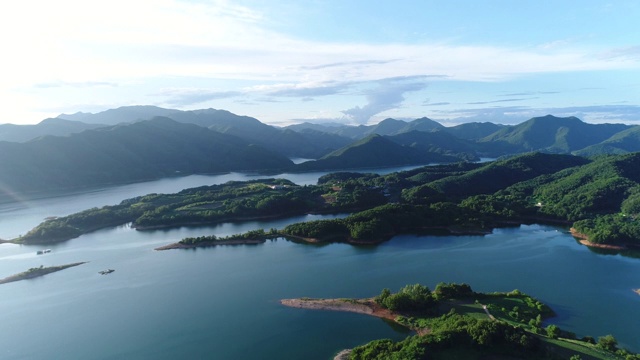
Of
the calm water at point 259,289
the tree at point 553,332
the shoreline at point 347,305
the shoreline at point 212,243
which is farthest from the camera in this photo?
the shoreline at point 212,243

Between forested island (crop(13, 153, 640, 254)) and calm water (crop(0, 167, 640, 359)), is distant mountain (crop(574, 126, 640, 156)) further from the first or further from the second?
calm water (crop(0, 167, 640, 359))

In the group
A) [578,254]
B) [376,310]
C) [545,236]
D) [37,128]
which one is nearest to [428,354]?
[376,310]

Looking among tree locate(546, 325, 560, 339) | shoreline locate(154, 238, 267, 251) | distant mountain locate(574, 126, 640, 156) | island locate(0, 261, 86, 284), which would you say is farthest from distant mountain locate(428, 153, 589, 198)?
distant mountain locate(574, 126, 640, 156)

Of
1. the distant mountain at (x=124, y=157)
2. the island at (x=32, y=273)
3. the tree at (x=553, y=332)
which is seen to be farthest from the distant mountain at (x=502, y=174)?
the distant mountain at (x=124, y=157)

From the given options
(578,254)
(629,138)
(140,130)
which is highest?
(140,130)

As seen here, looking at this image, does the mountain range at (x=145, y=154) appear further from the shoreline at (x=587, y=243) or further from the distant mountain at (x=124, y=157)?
the shoreline at (x=587, y=243)

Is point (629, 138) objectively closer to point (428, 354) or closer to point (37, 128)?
point (428, 354)
